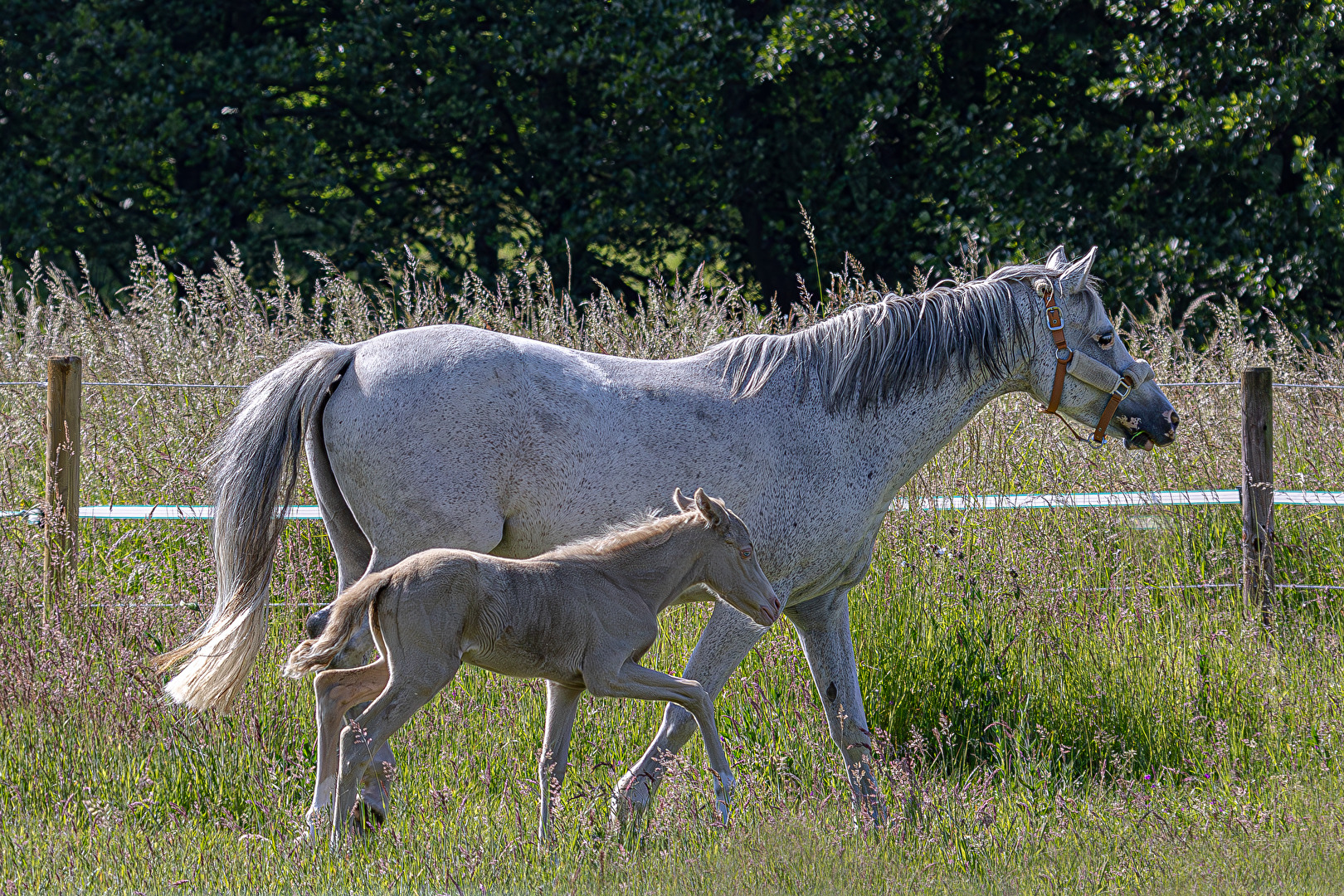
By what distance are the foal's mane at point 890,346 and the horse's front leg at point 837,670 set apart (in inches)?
29.8

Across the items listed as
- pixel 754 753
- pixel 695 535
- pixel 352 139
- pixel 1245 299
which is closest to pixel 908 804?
pixel 754 753

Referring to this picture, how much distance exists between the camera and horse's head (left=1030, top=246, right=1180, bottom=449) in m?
4.55

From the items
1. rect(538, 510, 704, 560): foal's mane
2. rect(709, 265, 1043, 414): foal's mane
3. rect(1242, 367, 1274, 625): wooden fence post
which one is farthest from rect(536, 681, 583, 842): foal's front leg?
rect(1242, 367, 1274, 625): wooden fence post

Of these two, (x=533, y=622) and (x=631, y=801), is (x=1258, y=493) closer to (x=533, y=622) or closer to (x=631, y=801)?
(x=631, y=801)

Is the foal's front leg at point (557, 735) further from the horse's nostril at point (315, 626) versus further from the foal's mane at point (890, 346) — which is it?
the foal's mane at point (890, 346)

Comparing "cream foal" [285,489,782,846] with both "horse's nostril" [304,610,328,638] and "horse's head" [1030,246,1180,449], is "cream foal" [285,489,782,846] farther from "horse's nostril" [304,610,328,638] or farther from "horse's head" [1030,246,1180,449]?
"horse's head" [1030,246,1180,449]

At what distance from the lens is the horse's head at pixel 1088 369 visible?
455 cm

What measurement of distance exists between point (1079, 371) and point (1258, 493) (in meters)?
2.31

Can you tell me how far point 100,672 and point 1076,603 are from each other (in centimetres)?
437

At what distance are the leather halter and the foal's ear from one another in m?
1.52

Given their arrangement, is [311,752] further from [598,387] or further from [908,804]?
[908,804]

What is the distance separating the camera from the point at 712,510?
12.3ft

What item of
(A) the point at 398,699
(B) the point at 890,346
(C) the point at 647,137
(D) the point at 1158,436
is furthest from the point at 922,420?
(C) the point at 647,137

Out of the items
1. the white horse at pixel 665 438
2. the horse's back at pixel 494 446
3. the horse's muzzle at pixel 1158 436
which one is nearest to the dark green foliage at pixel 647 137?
the horse's muzzle at pixel 1158 436
